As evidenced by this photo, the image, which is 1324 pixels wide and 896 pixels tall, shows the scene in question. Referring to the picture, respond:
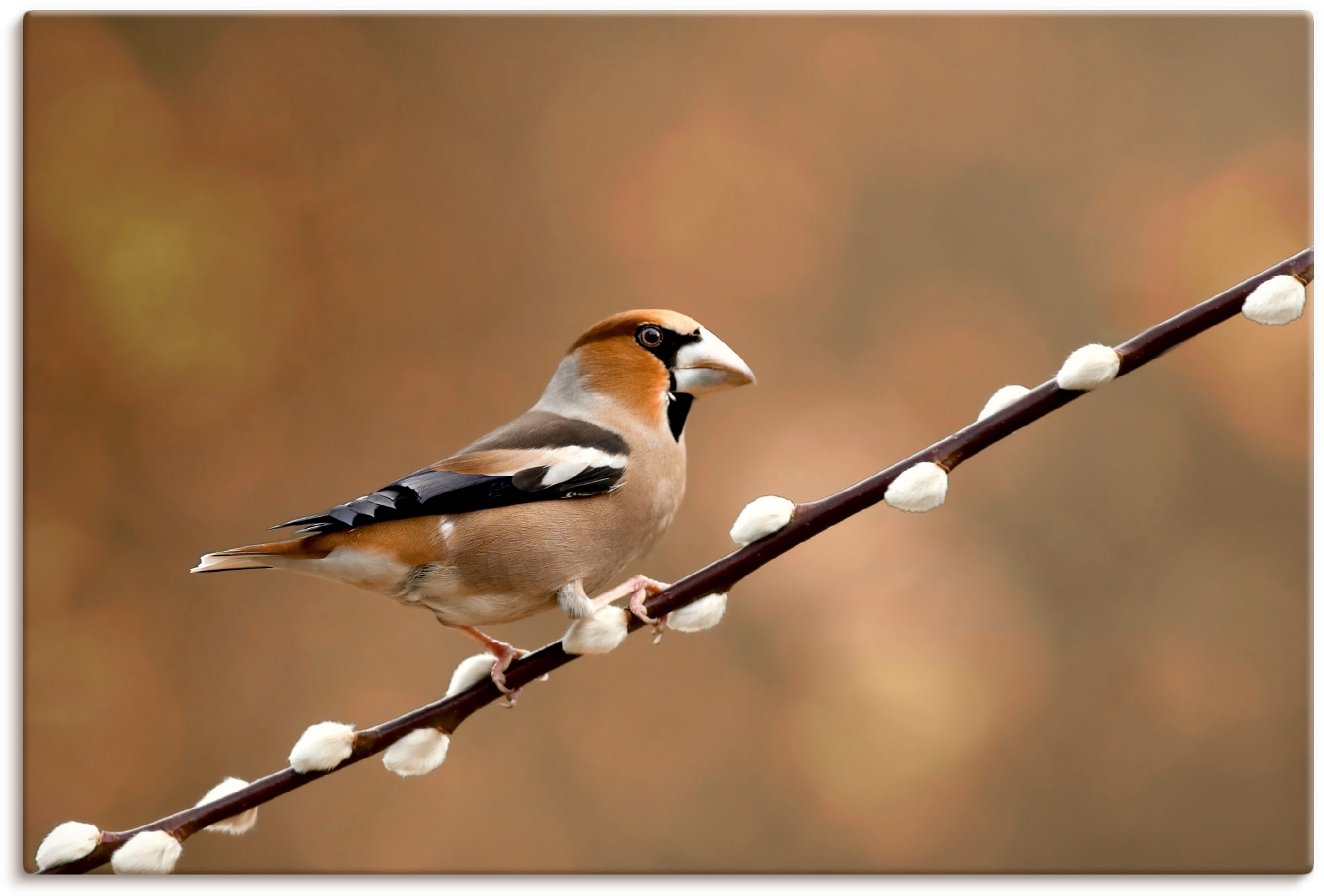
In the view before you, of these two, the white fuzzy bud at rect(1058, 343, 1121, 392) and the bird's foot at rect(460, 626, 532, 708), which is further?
the bird's foot at rect(460, 626, 532, 708)

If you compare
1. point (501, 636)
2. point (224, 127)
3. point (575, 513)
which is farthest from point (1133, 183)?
point (224, 127)

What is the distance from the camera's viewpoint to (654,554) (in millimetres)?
2029

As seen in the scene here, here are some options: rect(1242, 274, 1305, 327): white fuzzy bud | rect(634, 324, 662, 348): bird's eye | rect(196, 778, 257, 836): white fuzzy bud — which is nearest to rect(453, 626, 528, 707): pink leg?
rect(196, 778, 257, 836): white fuzzy bud

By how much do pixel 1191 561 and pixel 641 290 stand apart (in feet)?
3.43

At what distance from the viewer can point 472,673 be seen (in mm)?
1475

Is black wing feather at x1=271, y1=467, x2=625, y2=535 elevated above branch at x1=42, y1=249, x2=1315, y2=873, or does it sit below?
above

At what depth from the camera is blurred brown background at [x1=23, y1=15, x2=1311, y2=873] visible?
6.55ft

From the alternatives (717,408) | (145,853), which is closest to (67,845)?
(145,853)

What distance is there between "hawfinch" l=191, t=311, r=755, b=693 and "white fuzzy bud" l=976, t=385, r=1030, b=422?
0.32 m

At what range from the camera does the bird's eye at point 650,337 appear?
1601 mm

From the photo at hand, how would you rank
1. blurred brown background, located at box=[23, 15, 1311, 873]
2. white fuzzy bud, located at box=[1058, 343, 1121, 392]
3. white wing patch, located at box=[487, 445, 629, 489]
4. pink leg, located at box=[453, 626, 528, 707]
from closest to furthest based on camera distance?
white fuzzy bud, located at box=[1058, 343, 1121, 392] < pink leg, located at box=[453, 626, 528, 707] < white wing patch, located at box=[487, 445, 629, 489] < blurred brown background, located at box=[23, 15, 1311, 873]

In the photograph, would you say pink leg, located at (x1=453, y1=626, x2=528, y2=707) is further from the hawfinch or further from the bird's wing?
the bird's wing

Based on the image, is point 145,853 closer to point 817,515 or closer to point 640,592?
point 640,592

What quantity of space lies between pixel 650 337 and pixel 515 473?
26cm
